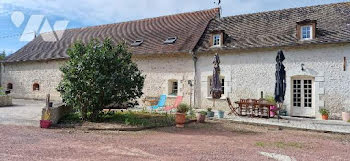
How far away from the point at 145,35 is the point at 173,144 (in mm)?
11484

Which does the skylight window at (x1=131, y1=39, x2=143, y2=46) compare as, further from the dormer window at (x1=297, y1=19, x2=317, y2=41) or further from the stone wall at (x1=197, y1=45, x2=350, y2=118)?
the dormer window at (x1=297, y1=19, x2=317, y2=41)

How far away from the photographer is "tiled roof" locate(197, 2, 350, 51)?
11.0m

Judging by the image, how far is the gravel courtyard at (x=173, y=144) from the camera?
4961 millimetres

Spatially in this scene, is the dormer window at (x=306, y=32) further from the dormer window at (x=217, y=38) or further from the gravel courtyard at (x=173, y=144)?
the gravel courtyard at (x=173, y=144)

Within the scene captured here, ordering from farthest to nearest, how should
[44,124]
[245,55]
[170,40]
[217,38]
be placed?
[170,40] < [217,38] < [245,55] < [44,124]

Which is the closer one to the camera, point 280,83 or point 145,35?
point 280,83

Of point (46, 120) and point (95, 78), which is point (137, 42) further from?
point (46, 120)

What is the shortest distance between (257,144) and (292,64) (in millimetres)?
6376

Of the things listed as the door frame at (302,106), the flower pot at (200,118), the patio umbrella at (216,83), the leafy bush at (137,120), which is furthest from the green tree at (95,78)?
the door frame at (302,106)

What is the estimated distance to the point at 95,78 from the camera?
817 cm

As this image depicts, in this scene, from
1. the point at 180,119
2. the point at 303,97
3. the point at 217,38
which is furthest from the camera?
the point at 217,38

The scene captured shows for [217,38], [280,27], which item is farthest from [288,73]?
[217,38]

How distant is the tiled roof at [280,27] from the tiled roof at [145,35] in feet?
3.21

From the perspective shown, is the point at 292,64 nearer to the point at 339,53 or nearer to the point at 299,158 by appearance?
the point at 339,53
